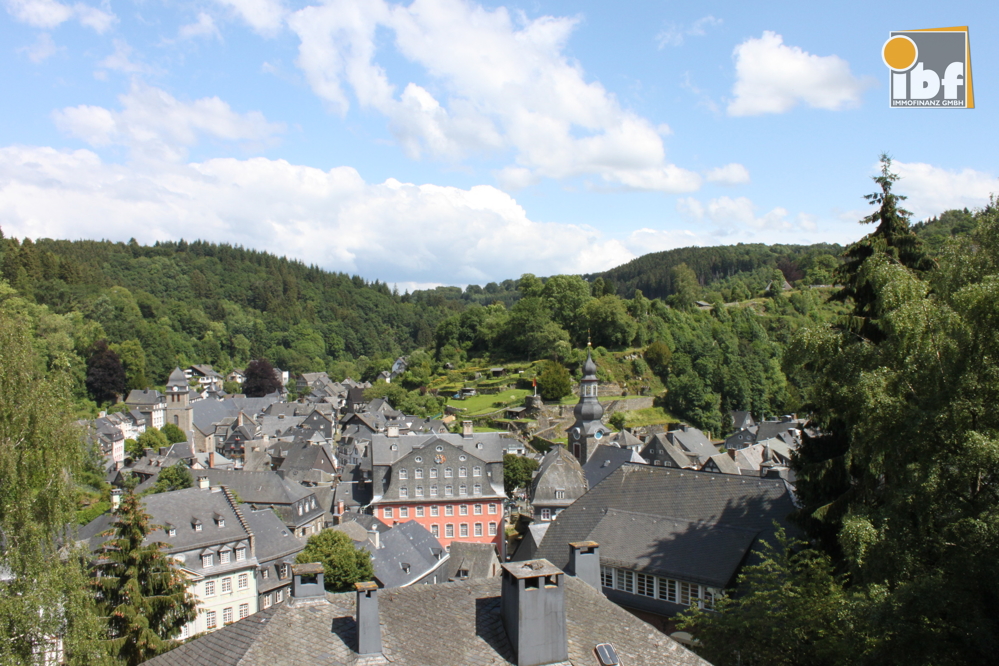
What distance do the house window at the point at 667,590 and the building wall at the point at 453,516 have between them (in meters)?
23.5

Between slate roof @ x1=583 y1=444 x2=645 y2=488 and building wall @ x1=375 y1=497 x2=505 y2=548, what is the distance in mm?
6456

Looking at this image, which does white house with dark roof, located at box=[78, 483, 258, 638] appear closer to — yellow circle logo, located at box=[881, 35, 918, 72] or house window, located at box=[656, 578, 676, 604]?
house window, located at box=[656, 578, 676, 604]

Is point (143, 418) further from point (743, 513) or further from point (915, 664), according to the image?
point (915, 664)

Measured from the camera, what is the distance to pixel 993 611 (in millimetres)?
10234

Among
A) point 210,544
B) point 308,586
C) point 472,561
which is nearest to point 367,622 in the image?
point 308,586

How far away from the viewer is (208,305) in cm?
14538

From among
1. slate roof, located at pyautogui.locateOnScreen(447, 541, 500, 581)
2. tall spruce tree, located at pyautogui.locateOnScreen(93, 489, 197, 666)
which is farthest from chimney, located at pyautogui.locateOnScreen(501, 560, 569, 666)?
slate roof, located at pyautogui.locateOnScreen(447, 541, 500, 581)

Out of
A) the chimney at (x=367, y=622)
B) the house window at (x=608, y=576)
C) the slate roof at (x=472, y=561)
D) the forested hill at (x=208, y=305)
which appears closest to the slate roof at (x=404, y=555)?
the slate roof at (x=472, y=561)

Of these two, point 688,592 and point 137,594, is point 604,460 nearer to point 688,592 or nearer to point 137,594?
point 688,592

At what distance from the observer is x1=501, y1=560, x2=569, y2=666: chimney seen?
10680 millimetres

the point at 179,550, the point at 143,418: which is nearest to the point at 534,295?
the point at 143,418

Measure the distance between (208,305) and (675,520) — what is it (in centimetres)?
14074

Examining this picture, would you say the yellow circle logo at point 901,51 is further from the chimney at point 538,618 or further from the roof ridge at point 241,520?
the roof ridge at point 241,520

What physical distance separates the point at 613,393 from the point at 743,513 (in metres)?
60.0
